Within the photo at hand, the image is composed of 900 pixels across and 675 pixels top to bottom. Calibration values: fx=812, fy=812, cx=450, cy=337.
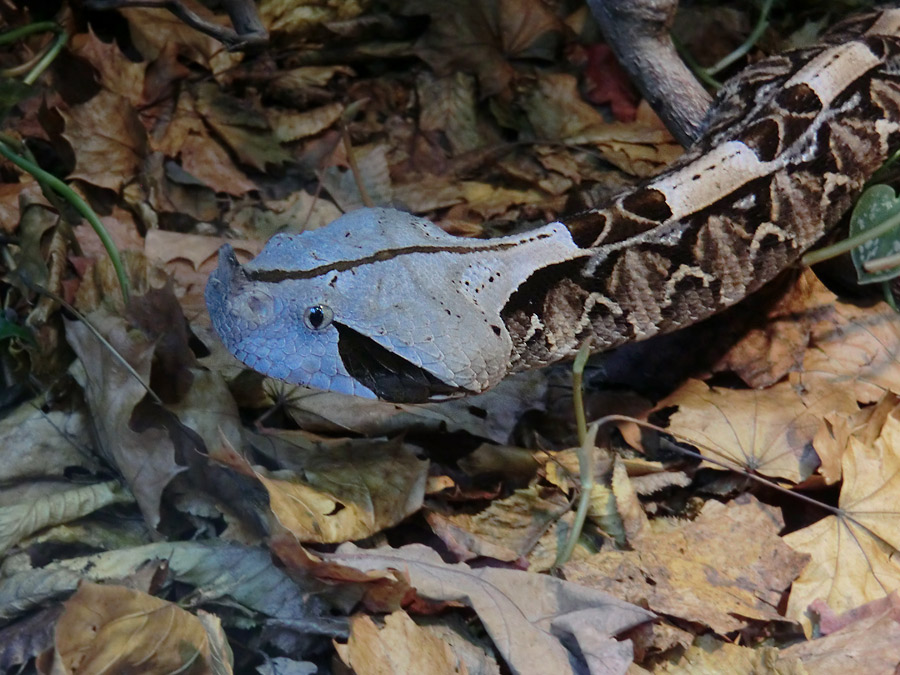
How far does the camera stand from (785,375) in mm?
3479

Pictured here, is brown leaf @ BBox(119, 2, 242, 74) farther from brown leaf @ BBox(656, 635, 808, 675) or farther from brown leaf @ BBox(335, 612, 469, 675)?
brown leaf @ BBox(656, 635, 808, 675)

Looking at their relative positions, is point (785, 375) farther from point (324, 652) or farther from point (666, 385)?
point (324, 652)

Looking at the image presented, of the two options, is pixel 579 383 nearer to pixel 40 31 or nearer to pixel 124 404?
pixel 124 404

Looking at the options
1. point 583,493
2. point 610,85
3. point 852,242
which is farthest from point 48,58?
point 852,242

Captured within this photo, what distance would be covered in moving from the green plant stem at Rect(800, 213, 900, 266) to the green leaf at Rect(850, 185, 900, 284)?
44 mm

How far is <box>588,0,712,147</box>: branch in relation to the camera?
3.79 metres

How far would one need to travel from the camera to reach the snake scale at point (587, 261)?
8.70 ft

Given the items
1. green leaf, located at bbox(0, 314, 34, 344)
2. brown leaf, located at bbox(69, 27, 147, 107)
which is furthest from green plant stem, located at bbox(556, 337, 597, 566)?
brown leaf, located at bbox(69, 27, 147, 107)

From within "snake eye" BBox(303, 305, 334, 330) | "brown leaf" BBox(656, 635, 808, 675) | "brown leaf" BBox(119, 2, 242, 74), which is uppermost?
"brown leaf" BBox(119, 2, 242, 74)

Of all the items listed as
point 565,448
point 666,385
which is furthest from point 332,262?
point 666,385

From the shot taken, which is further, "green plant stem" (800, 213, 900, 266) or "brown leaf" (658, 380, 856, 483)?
"green plant stem" (800, 213, 900, 266)

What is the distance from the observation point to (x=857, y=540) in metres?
2.90

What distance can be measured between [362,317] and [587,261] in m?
0.91

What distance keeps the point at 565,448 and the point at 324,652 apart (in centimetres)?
132
